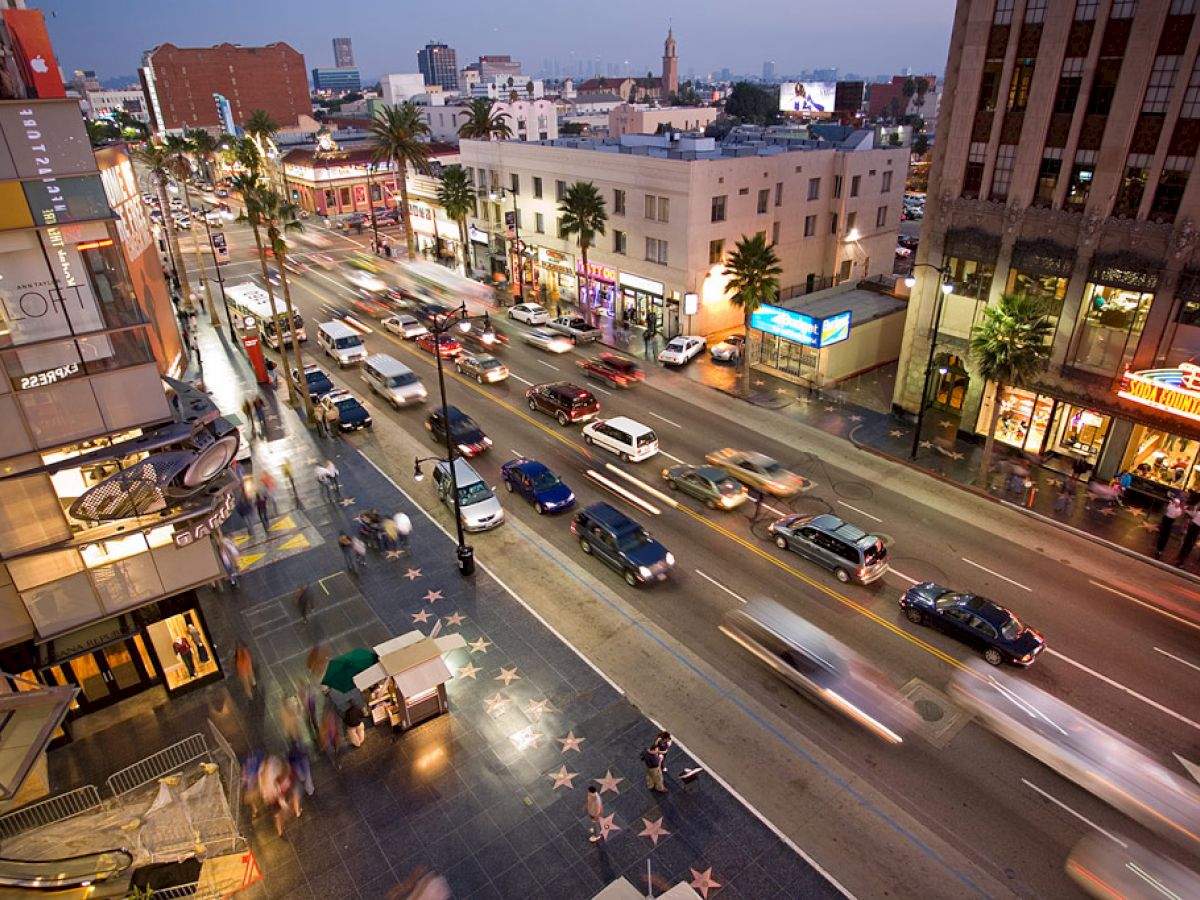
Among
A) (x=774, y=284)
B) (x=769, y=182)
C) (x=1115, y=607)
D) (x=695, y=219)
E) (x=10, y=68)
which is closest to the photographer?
(x=10, y=68)

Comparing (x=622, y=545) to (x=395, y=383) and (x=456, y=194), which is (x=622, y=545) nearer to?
(x=395, y=383)

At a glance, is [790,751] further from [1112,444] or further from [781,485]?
[1112,444]

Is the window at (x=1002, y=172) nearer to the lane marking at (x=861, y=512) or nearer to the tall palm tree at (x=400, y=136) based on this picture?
the lane marking at (x=861, y=512)

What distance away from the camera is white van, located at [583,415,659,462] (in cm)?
3183

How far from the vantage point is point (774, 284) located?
1531 inches

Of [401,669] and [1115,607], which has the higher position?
[401,669]

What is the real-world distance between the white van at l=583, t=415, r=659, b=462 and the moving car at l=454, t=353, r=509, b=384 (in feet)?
35.1

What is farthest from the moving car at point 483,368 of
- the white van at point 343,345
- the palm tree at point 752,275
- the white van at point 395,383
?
the palm tree at point 752,275

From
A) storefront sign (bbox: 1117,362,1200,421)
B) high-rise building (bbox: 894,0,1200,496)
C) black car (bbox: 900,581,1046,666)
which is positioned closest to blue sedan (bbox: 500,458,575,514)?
black car (bbox: 900,581,1046,666)

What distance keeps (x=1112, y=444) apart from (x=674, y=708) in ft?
74.7

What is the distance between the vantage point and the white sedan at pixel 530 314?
5116 centimetres

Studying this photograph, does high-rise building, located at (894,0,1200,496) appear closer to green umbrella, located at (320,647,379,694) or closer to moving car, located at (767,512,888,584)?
moving car, located at (767,512,888,584)

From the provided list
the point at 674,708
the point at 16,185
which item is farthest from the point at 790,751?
the point at 16,185

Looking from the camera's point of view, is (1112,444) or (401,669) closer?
(401,669)
